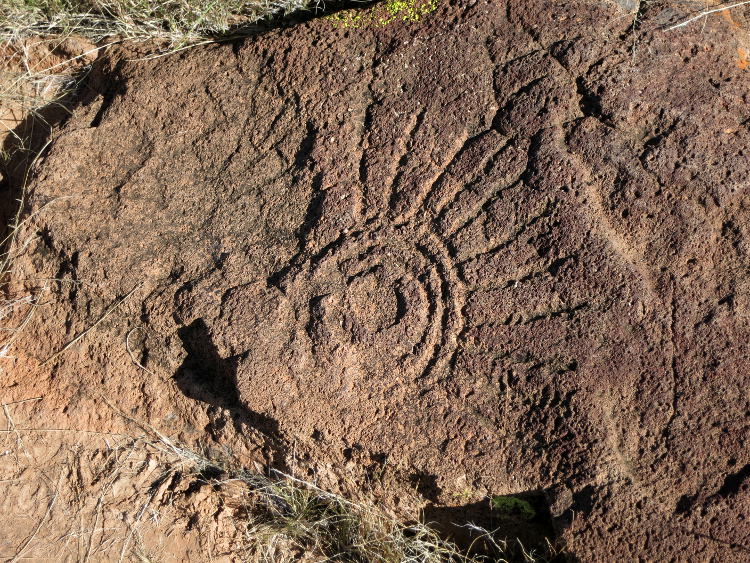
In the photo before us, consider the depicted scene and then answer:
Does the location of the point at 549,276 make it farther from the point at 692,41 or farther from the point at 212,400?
the point at 212,400

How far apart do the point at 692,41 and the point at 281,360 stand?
4.50ft

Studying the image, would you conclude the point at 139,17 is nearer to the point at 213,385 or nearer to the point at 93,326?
the point at 93,326

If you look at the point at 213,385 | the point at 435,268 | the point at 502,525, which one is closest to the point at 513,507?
the point at 502,525

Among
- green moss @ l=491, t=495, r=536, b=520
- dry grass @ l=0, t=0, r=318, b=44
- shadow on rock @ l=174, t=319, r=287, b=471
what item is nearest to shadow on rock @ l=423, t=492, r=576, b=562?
green moss @ l=491, t=495, r=536, b=520

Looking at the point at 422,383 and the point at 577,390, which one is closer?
the point at 577,390

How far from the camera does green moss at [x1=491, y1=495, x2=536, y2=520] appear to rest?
72.6 inches

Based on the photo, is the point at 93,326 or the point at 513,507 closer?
the point at 513,507

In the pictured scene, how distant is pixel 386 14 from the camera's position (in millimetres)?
2195

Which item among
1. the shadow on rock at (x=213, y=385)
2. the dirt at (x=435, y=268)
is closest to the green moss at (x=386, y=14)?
the dirt at (x=435, y=268)

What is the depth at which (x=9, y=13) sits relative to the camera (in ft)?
9.22

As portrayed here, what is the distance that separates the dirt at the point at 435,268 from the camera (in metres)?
1.69

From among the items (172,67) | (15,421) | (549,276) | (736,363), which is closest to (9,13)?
(172,67)

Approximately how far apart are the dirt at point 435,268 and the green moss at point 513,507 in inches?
2.4

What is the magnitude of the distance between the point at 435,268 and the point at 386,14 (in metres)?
0.84
